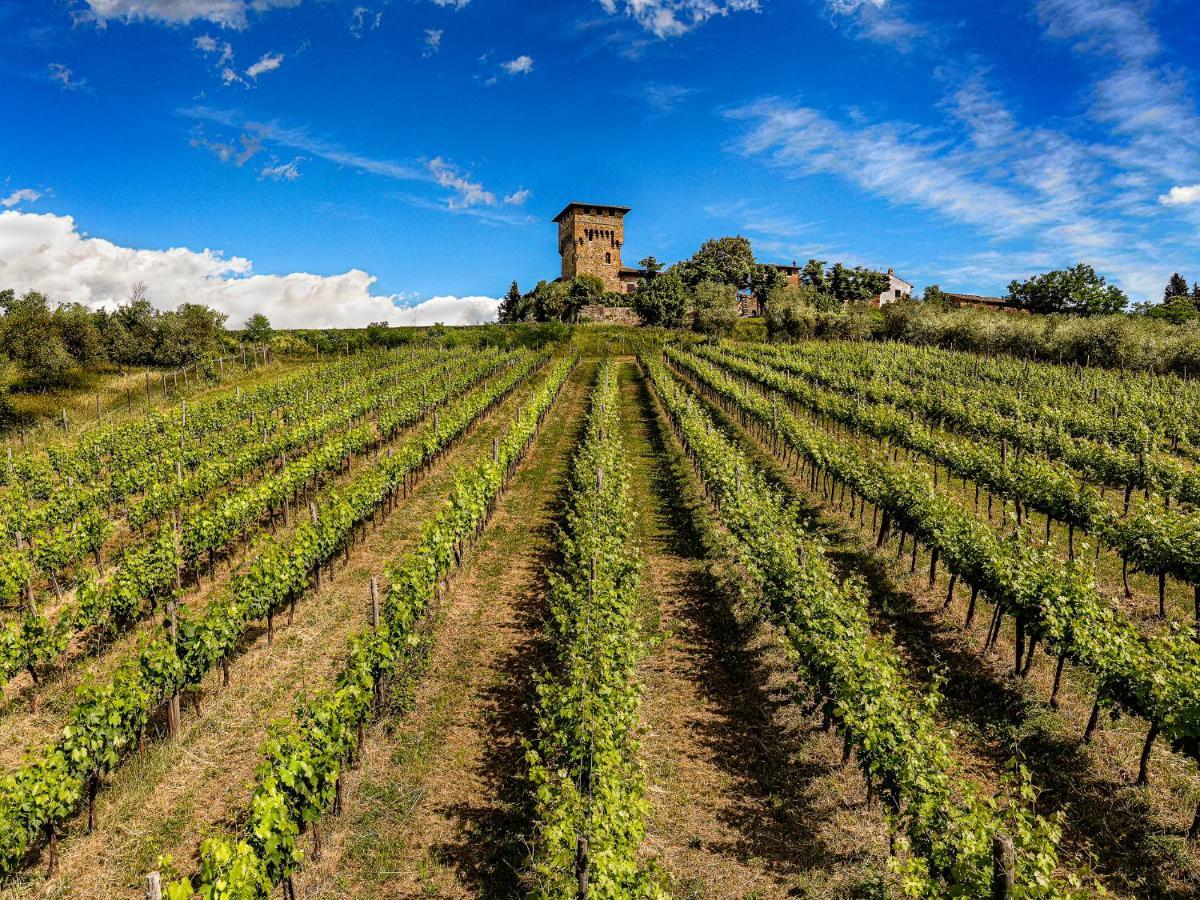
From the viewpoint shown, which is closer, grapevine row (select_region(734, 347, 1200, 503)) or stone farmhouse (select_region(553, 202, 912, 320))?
grapevine row (select_region(734, 347, 1200, 503))

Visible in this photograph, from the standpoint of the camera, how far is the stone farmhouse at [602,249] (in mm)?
98312

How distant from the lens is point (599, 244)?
99.3 metres

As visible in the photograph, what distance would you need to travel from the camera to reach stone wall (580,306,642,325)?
78.9 m

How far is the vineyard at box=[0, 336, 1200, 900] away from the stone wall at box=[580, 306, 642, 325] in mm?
59031

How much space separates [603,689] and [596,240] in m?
97.9

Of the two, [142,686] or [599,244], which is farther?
[599,244]

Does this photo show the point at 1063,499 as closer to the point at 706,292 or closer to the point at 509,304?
the point at 706,292

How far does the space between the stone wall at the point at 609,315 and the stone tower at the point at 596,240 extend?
62.4 feet

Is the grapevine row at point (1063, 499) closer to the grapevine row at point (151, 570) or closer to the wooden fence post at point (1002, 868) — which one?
the wooden fence post at point (1002, 868)

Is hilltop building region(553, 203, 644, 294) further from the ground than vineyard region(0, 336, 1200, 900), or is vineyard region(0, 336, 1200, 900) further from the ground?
hilltop building region(553, 203, 644, 294)

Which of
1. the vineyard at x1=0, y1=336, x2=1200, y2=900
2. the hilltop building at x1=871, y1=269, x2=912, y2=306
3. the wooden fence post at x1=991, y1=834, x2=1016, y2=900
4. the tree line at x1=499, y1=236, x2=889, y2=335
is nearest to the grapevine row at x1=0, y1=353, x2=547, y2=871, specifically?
the vineyard at x1=0, y1=336, x2=1200, y2=900

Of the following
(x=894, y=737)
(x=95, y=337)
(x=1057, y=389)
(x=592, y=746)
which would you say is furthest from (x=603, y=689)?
(x=95, y=337)

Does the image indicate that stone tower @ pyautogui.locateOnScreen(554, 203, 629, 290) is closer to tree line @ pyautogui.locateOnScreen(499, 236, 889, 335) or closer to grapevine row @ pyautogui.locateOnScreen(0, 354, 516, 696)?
tree line @ pyautogui.locateOnScreen(499, 236, 889, 335)

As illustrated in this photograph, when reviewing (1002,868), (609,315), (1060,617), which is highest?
(609,315)
